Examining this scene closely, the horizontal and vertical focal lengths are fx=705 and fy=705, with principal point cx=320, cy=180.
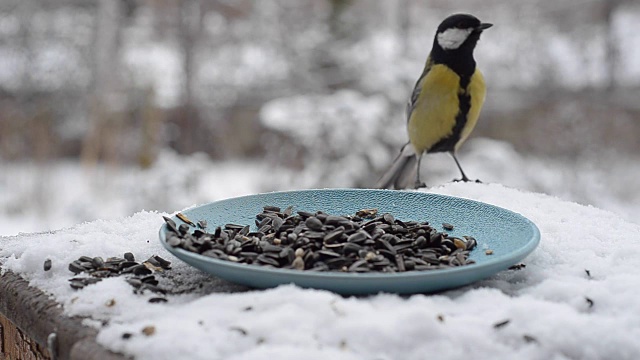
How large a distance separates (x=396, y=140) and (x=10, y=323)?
129 inches

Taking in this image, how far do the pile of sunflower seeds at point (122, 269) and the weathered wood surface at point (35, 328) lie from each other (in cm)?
8

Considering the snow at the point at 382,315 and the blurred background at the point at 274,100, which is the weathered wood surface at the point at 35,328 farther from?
the blurred background at the point at 274,100

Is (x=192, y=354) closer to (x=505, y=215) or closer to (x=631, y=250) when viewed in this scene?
(x=505, y=215)

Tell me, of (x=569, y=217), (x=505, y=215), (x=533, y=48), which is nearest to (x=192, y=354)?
(x=505, y=215)

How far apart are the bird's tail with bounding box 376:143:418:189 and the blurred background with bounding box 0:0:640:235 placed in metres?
1.25

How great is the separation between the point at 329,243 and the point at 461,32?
5.33ft

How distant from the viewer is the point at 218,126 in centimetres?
586

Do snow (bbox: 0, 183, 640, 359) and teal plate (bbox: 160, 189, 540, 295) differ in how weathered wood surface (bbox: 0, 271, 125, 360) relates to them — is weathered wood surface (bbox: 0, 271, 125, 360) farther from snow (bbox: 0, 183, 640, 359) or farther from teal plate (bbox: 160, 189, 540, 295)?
teal plate (bbox: 160, 189, 540, 295)

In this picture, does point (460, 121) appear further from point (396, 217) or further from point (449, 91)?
point (396, 217)

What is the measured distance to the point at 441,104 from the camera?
2830 millimetres

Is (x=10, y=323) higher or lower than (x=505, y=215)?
lower

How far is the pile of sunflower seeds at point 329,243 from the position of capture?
1.31 metres

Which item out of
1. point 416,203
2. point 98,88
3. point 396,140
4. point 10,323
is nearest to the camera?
point 10,323

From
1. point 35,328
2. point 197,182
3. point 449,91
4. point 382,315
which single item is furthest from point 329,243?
point 197,182
